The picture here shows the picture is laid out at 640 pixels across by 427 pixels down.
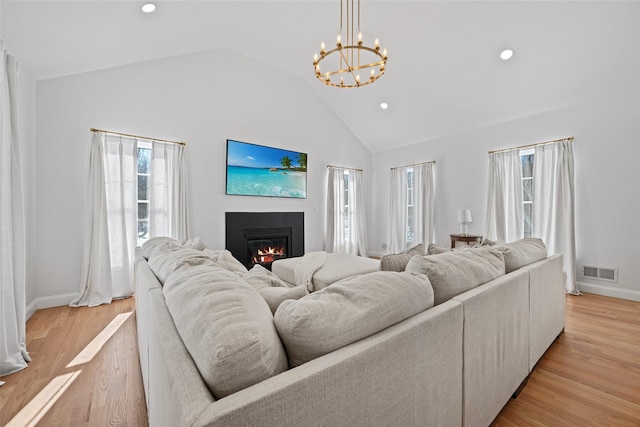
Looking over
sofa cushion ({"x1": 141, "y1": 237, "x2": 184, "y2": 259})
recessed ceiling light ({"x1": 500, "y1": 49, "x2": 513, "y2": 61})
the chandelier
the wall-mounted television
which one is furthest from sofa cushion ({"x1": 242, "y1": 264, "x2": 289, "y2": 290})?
recessed ceiling light ({"x1": 500, "y1": 49, "x2": 513, "y2": 61})

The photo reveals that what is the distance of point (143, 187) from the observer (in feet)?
12.8

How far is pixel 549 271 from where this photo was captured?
7.25 ft

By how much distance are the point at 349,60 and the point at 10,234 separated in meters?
4.49

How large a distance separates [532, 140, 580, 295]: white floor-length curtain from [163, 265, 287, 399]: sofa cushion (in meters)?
4.62

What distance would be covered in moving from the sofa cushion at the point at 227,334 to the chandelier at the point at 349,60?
239cm

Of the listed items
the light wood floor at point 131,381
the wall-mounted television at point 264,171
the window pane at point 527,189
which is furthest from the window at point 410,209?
the light wood floor at point 131,381

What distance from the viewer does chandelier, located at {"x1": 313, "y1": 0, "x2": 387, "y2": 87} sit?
2.86 m

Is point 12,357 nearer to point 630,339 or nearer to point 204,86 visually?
point 204,86

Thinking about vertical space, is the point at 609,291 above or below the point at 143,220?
below

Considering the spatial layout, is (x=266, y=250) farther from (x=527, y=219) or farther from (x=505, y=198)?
(x=527, y=219)

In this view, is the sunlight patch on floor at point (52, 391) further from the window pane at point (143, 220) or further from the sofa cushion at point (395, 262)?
the sofa cushion at point (395, 262)

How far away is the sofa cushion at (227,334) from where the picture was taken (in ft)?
2.08

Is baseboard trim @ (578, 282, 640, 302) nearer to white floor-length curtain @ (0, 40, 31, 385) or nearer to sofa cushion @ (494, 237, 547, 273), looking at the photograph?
sofa cushion @ (494, 237, 547, 273)

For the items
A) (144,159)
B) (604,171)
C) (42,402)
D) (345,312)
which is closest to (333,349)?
(345,312)
